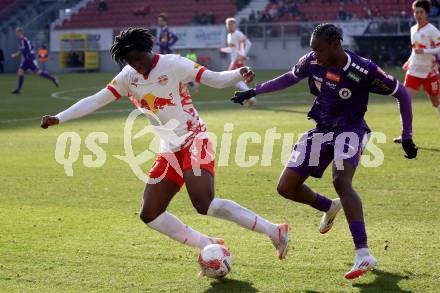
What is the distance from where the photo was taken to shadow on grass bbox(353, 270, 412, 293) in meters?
6.29

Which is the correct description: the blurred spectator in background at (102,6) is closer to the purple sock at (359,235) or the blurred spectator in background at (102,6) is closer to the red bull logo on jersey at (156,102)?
the red bull logo on jersey at (156,102)

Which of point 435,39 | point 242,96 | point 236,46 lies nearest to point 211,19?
point 236,46

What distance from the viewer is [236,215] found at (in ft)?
22.7

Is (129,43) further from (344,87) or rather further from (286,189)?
(286,189)

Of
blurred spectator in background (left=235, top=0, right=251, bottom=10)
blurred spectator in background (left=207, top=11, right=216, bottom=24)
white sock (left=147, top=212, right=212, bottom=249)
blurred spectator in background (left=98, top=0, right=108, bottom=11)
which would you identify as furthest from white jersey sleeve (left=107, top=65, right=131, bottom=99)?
blurred spectator in background (left=98, top=0, right=108, bottom=11)

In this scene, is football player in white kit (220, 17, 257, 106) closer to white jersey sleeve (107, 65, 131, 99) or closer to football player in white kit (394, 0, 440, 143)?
football player in white kit (394, 0, 440, 143)

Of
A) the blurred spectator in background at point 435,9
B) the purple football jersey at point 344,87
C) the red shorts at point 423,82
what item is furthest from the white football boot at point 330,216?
the blurred spectator in background at point 435,9

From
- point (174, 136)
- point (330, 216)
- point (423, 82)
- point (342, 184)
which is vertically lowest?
point (423, 82)

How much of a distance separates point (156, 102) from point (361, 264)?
84.1 inches

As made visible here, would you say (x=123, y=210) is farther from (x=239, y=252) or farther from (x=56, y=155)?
(x=56, y=155)

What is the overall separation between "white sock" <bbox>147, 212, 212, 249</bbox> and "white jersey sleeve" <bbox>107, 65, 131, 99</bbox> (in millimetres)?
1110

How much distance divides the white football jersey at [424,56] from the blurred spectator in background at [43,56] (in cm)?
3545

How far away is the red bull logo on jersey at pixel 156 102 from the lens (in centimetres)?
704

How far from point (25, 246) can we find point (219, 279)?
2.11 m
